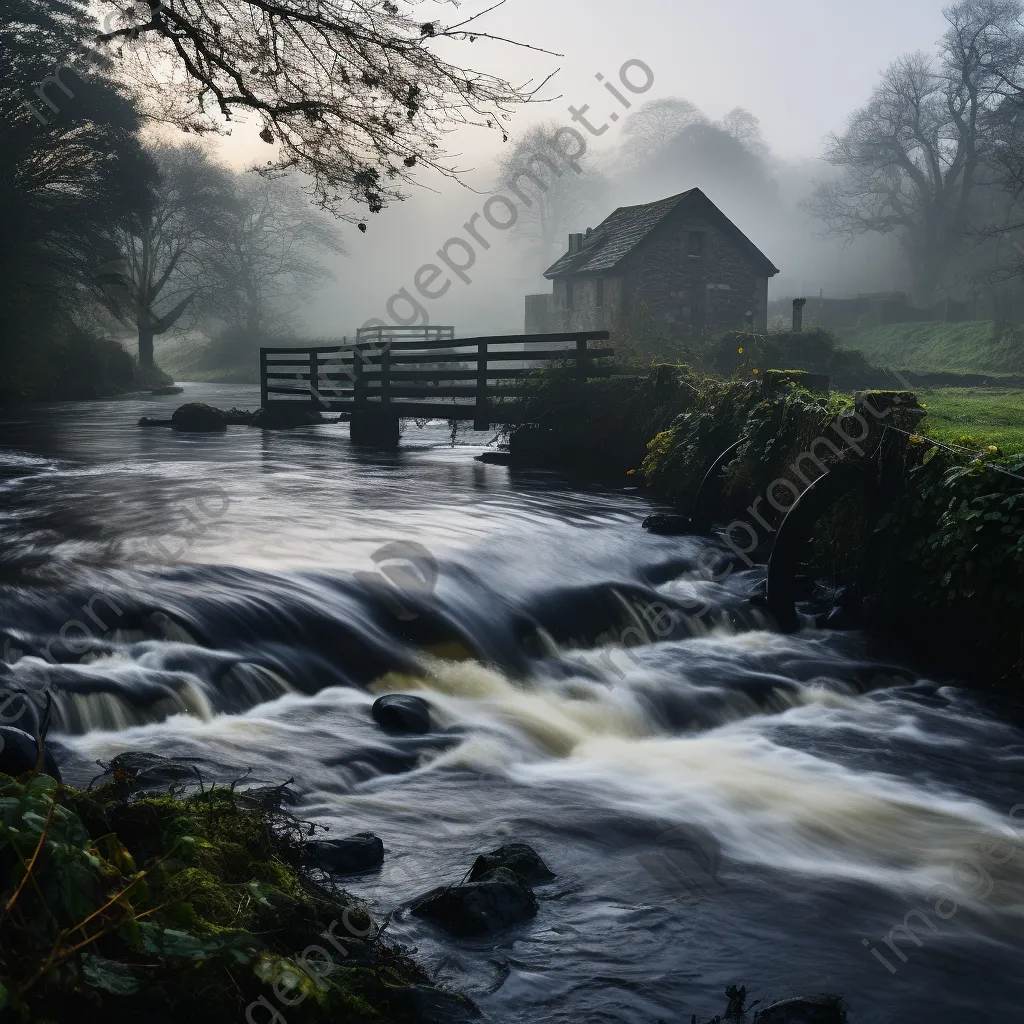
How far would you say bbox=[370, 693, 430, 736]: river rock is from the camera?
22.5 ft

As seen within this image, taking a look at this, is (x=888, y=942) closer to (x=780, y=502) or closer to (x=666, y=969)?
(x=666, y=969)

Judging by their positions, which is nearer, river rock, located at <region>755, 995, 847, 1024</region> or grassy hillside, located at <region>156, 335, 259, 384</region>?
river rock, located at <region>755, 995, 847, 1024</region>

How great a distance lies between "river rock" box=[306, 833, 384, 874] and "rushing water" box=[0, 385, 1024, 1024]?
0.32ft

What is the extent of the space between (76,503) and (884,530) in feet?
31.7

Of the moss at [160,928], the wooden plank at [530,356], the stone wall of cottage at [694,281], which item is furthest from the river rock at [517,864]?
the stone wall of cottage at [694,281]

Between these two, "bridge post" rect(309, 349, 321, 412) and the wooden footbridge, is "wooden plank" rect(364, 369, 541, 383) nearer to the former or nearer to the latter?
the wooden footbridge

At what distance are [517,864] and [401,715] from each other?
6.79 ft

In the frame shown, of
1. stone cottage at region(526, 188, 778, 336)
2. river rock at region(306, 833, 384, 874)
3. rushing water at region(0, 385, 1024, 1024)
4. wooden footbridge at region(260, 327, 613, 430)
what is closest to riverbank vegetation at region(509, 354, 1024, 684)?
rushing water at region(0, 385, 1024, 1024)

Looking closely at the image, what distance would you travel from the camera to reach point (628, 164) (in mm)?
93750

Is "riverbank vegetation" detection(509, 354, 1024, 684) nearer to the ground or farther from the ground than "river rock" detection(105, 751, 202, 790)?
farther from the ground

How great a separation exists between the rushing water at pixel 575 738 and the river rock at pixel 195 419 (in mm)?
13648

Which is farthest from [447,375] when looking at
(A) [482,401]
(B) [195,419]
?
(B) [195,419]

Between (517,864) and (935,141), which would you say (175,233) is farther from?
(517,864)

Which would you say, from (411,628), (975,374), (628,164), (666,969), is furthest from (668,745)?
(628,164)
